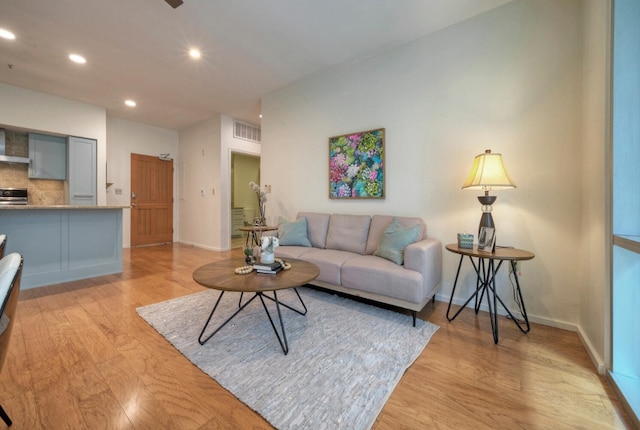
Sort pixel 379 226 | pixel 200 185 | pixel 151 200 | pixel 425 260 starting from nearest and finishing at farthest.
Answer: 1. pixel 425 260
2. pixel 379 226
3. pixel 200 185
4. pixel 151 200

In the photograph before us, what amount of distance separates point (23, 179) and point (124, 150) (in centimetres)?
162

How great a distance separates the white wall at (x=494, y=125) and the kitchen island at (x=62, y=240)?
3134 mm

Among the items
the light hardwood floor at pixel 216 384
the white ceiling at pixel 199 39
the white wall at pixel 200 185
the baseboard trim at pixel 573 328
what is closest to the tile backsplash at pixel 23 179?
the white ceiling at pixel 199 39

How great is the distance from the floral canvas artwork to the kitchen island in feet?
9.79

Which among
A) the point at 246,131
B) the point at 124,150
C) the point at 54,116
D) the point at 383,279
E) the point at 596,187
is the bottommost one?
the point at 383,279

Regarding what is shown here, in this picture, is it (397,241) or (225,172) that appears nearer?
(397,241)

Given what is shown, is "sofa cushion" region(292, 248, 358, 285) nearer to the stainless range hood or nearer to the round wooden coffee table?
the round wooden coffee table

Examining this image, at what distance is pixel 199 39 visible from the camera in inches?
109

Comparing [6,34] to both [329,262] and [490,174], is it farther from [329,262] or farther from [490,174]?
[490,174]

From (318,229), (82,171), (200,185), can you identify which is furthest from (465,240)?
(82,171)

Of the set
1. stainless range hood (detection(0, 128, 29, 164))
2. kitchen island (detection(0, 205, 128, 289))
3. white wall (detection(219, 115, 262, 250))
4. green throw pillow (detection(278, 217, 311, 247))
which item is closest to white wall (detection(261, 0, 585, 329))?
green throw pillow (detection(278, 217, 311, 247))

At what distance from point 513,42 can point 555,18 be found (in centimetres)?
29

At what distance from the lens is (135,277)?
131 inches

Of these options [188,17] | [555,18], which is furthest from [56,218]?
[555,18]
